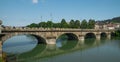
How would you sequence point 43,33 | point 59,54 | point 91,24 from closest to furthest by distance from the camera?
1. point 59,54
2. point 43,33
3. point 91,24

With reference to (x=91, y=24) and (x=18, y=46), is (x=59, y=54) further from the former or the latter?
(x=91, y=24)

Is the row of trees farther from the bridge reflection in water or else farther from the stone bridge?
the stone bridge

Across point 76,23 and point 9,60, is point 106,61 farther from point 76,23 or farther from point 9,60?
point 76,23

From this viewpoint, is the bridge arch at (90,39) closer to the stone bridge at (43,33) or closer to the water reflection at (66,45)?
the stone bridge at (43,33)

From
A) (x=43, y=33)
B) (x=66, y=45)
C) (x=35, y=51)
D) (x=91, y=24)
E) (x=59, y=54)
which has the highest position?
(x=91, y=24)

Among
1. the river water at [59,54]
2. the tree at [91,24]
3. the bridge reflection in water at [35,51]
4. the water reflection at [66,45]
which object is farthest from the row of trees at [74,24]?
the river water at [59,54]

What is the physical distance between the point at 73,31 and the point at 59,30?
7.34 metres

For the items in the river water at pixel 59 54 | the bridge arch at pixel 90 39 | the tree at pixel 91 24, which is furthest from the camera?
the tree at pixel 91 24

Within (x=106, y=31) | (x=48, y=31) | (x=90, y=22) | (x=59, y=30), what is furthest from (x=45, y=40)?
(x=90, y=22)

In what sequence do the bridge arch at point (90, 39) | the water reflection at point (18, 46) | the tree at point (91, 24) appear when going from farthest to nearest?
the tree at point (91, 24), the bridge arch at point (90, 39), the water reflection at point (18, 46)

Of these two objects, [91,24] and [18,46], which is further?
[91,24]

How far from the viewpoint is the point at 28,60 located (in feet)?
108

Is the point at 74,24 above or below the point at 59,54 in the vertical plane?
above

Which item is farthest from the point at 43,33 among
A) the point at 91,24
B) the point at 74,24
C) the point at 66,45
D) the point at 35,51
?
the point at 91,24
